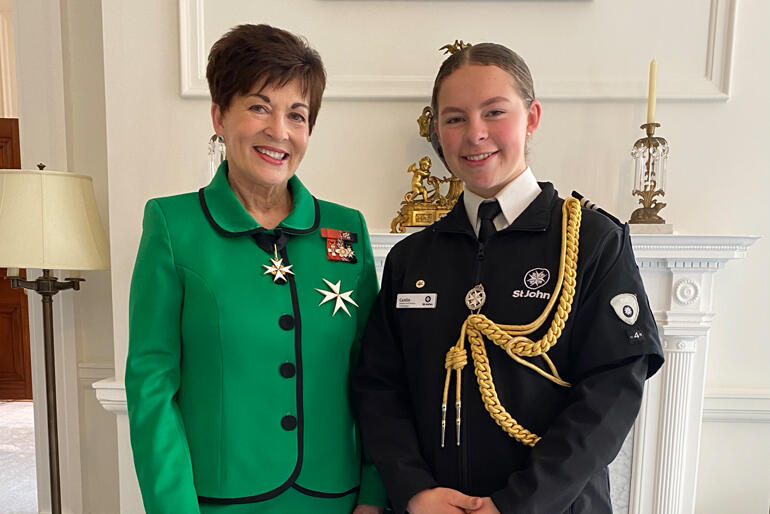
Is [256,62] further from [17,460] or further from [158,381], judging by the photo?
[17,460]

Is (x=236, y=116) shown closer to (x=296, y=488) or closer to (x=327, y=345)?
(x=327, y=345)

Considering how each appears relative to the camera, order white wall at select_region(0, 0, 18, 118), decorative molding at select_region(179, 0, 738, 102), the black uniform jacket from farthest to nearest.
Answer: white wall at select_region(0, 0, 18, 118), decorative molding at select_region(179, 0, 738, 102), the black uniform jacket

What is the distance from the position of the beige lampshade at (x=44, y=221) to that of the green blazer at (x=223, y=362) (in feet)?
3.00

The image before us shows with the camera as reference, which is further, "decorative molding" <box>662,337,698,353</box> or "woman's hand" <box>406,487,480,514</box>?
"decorative molding" <box>662,337,698,353</box>

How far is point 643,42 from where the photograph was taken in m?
1.61

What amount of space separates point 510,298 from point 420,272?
173 millimetres

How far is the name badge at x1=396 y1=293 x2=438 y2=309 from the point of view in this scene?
88cm

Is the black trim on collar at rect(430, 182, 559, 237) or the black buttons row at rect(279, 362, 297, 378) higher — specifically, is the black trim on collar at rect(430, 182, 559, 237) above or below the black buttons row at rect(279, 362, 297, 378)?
above

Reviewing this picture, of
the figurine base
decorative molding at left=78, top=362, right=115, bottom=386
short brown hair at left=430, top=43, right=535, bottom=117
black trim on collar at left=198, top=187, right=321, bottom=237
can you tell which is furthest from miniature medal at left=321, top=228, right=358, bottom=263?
decorative molding at left=78, top=362, right=115, bottom=386

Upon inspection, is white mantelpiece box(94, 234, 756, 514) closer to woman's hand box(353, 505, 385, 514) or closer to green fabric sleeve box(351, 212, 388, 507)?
green fabric sleeve box(351, 212, 388, 507)

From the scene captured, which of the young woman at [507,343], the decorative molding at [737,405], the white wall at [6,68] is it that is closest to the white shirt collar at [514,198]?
the young woman at [507,343]

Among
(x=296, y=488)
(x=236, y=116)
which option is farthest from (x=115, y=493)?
(x=236, y=116)

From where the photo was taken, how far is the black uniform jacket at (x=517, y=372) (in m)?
0.75

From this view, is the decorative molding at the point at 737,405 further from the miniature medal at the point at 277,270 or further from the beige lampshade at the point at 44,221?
the beige lampshade at the point at 44,221
